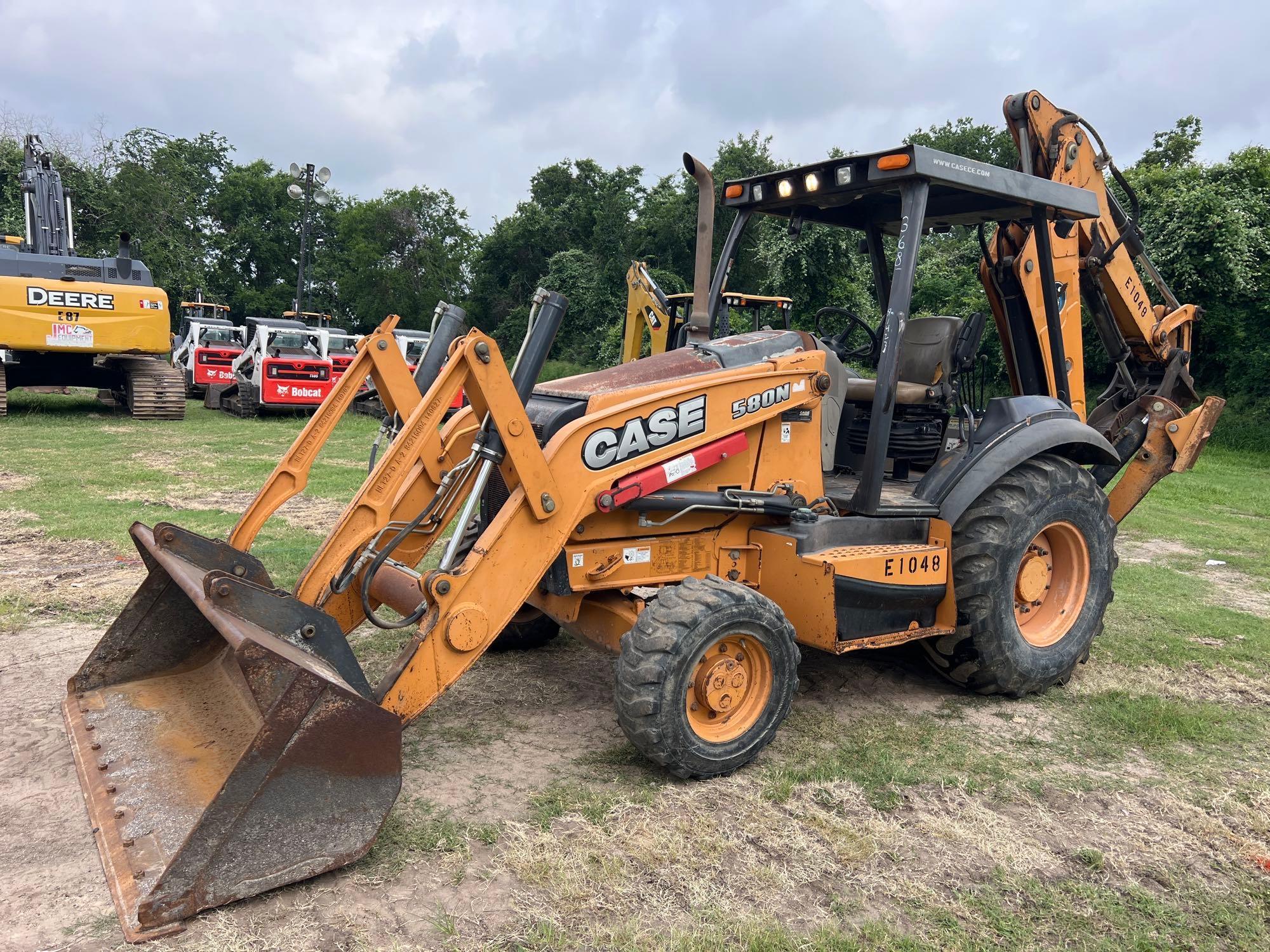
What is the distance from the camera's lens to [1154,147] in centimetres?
2703

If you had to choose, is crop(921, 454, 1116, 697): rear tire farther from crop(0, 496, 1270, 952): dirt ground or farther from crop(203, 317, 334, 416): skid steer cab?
crop(203, 317, 334, 416): skid steer cab

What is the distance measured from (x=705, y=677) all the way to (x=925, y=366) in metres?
2.50

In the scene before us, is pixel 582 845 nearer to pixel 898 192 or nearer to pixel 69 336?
pixel 898 192

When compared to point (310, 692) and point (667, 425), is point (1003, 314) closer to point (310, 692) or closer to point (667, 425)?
point (667, 425)

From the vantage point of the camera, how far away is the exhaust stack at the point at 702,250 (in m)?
4.45

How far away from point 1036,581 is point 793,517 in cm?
168

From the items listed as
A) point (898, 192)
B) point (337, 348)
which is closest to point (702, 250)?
point (898, 192)

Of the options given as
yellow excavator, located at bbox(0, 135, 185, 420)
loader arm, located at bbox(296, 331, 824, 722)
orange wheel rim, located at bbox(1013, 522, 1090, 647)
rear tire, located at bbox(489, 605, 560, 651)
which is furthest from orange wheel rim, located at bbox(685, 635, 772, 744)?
yellow excavator, located at bbox(0, 135, 185, 420)

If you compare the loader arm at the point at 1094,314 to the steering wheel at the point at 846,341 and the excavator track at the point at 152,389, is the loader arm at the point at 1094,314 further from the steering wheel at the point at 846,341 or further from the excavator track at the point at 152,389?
the excavator track at the point at 152,389

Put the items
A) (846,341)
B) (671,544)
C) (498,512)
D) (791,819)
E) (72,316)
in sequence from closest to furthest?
1. (791,819)
2. (498,512)
3. (671,544)
4. (846,341)
5. (72,316)

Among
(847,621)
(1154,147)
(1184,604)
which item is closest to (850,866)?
(847,621)

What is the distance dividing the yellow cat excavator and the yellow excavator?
13.3 metres

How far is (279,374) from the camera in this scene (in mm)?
18141

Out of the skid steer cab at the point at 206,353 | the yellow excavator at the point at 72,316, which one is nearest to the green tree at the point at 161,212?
the skid steer cab at the point at 206,353
